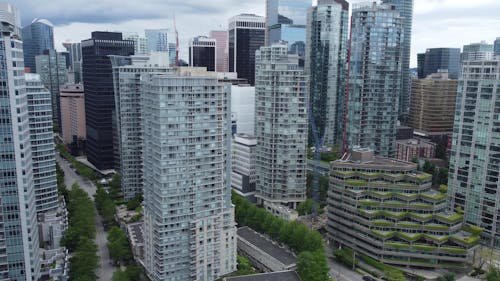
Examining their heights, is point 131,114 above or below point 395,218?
above

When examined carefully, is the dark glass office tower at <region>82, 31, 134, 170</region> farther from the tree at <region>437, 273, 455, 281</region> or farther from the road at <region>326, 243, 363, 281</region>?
the tree at <region>437, 273, 455, 281</region>

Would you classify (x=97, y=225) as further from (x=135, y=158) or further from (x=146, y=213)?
(x=146, y=213)

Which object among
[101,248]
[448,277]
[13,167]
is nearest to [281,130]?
[448,277]

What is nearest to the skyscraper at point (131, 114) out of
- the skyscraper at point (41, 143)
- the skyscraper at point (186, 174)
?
the skyscraper at point (41, 143)

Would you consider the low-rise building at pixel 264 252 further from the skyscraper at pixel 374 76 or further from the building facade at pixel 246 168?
the skyscraper at pixel 374 76

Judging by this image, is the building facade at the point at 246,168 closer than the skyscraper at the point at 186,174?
No

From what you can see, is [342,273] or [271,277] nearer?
[271,277]

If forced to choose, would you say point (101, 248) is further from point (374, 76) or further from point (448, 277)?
point (374, 76)

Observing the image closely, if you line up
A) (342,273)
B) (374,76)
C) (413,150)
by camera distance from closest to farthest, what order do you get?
1. (342,273)
2. (374,76)
3. (413,150)
